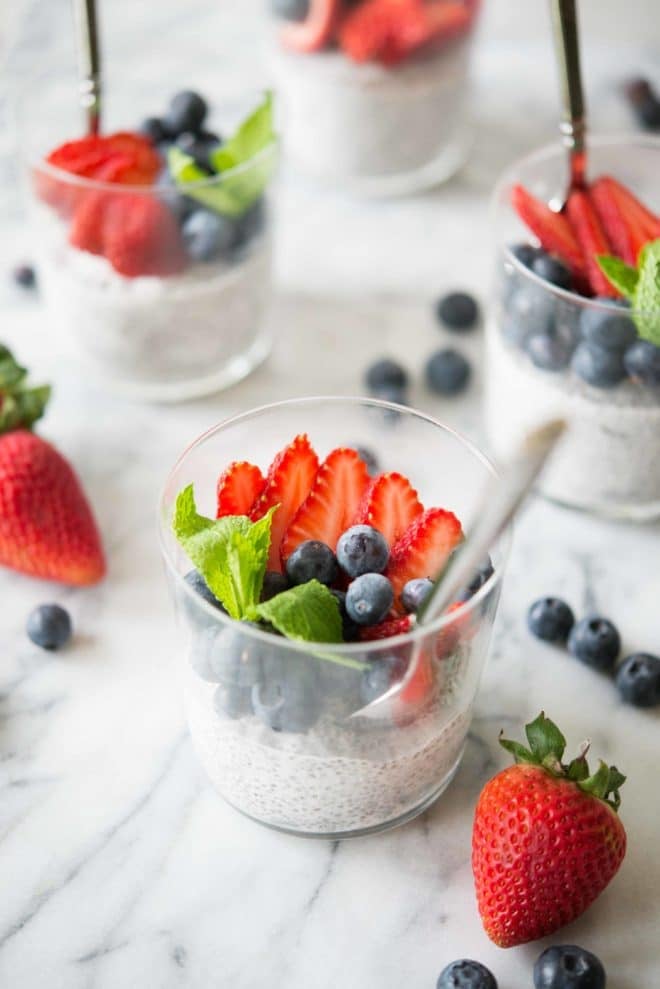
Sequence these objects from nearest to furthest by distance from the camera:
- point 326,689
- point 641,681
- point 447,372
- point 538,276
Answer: point 326,689 < point 641,681 < point 538,276 < point 447,372

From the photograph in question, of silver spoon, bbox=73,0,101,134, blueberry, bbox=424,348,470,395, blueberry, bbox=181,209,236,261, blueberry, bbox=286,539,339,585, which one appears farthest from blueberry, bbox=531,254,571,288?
silver spoon, bbox=73,0,101,134

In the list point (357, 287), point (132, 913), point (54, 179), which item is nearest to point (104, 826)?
point (132, 913)

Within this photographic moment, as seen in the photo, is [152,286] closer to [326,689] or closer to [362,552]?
[362,552]

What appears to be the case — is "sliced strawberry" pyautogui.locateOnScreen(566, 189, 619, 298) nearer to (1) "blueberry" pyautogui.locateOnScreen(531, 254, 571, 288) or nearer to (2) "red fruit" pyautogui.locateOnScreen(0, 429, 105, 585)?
(1) "blueberry" pyautogui.locateOnScreen(531, 254, 571, 288)

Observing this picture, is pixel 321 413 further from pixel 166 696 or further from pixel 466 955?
pixel 466 955

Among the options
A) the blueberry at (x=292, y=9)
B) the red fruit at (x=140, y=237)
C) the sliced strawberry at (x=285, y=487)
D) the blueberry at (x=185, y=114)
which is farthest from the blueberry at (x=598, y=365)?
the blueberry at (x=292, y=9)

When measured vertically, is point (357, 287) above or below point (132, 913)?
above

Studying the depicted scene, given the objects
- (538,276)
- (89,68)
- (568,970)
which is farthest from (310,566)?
(89,68)
